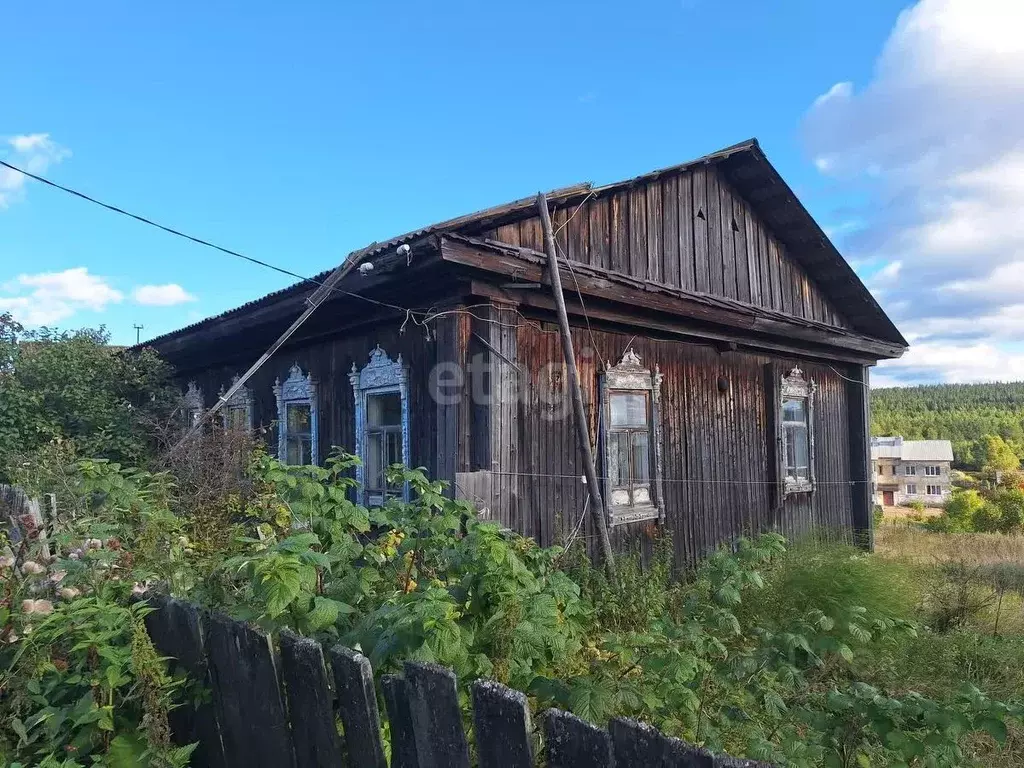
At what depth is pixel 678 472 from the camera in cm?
775

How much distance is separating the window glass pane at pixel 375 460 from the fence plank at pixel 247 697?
4.94m

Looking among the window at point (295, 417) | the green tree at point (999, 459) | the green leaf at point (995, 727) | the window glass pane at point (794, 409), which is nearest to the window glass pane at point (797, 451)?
the window glass pane at point (794, 409)

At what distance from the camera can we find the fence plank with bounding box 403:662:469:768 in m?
1.59

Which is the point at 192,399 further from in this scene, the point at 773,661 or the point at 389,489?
the point at 773,661

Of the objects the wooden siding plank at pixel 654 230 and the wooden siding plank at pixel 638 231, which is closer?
the wooden siding plank at pixel 638 231

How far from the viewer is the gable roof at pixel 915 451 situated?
7600cm

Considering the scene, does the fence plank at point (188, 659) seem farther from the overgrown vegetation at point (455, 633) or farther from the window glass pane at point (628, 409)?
the window glass pane at point (628, 409)

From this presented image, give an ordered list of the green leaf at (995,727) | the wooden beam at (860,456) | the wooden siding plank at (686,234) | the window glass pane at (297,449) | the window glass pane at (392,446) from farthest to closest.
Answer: the wooden beam at (860,456)
the window glass pane at (297,449)
the wooden siding plank at (686,234)
the window glass pane at (392,446)
the green leaf at (995,727)

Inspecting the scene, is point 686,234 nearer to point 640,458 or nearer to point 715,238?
point 715,238

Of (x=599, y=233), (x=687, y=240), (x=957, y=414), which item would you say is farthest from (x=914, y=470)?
(x=599, y=233)

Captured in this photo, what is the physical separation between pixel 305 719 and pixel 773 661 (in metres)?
2.07

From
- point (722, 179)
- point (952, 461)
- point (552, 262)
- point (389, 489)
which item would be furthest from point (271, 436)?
point (952, 461)

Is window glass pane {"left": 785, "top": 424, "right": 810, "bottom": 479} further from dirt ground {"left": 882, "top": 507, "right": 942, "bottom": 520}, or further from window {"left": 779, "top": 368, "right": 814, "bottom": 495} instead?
dirt ground {"left": 882, "top": 507, "right": 942, "bottom": 520}

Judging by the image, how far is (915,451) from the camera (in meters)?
77.2
